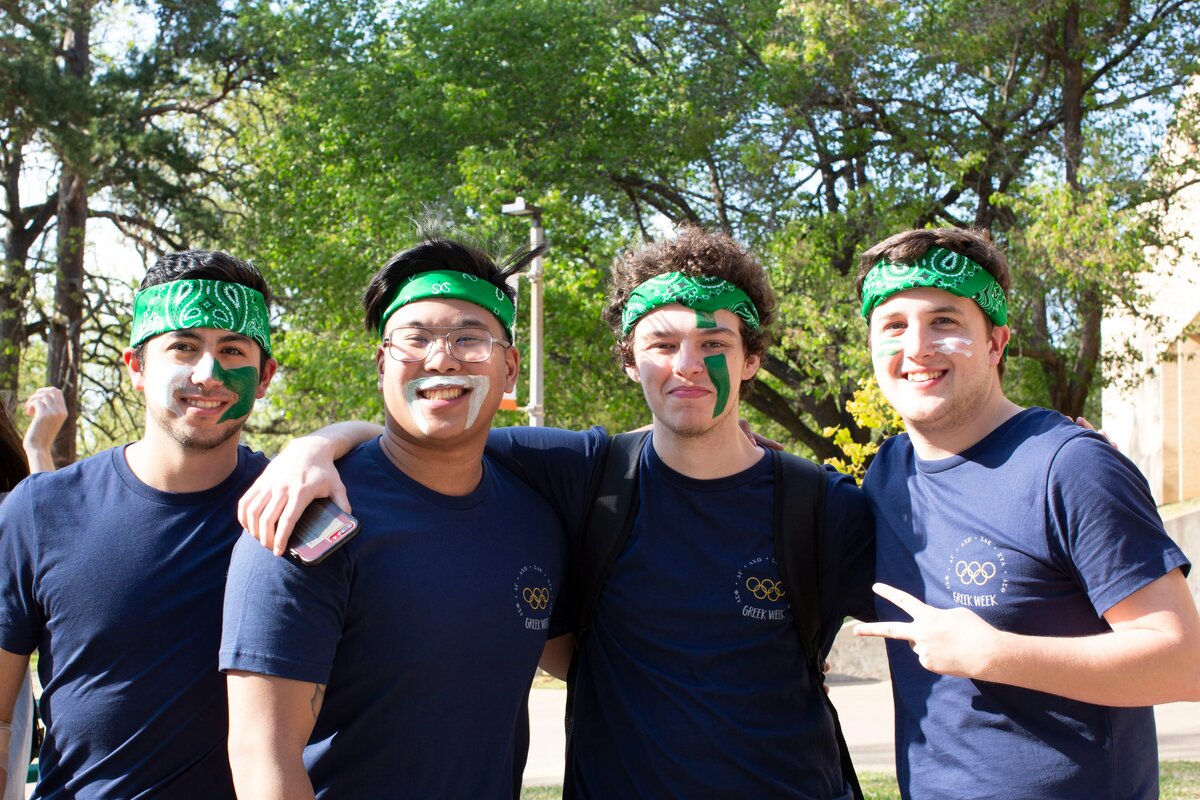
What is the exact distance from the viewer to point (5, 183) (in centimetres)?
2134

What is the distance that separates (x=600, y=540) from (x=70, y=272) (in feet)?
61.9

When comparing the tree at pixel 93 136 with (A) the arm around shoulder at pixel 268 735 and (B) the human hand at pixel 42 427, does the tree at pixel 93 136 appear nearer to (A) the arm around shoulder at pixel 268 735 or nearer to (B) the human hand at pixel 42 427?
(B) the human hand at pixel 42 427

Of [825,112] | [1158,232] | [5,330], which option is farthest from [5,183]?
[1158,232]

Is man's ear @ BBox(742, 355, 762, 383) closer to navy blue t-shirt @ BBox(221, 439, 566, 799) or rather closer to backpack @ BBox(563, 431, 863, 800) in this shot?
backpack @ BBox(563, 431, 863, 800)

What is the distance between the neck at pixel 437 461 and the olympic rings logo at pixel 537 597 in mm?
315

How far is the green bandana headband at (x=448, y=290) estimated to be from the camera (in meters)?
Result: 3.24

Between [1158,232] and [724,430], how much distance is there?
45.4 feet

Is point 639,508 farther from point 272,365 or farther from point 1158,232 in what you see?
point 1158,232

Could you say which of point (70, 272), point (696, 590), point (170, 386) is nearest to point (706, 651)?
point (696, 590)

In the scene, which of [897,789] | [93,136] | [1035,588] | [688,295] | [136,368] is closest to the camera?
[1035,588]

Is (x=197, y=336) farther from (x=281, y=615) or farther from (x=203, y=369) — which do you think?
(x=281, y=615)

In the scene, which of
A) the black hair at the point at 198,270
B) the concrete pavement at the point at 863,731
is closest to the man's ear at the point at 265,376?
the black hair at the point at 198,270

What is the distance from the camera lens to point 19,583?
2.97m

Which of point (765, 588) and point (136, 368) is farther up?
point (136, 368)
